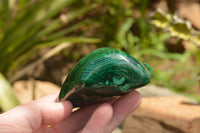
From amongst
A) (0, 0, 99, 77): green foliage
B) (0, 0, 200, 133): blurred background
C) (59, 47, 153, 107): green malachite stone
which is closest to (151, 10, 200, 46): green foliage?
(59, 47, 153, 107): green malachite stone

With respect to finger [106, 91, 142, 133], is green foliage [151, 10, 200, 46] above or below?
above

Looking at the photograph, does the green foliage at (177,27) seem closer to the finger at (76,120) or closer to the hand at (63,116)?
the hand at (63,116)

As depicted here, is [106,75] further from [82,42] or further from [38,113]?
[82,42]

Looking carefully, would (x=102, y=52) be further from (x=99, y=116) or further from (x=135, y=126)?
(x=135, y=126)

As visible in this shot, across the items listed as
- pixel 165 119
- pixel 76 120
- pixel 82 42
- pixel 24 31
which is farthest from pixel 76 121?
pixel 82 42

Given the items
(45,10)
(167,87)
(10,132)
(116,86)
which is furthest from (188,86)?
(10,132)

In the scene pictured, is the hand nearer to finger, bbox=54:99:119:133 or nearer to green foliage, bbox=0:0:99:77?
finger, bbox=54:99:119:133
